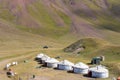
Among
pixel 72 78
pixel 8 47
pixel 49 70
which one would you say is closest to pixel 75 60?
pixel 49 70

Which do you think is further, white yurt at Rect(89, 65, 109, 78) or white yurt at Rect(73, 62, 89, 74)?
white yurt at Rect(73, 62, 89, 74)

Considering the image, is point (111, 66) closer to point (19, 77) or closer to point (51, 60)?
point (51, 60)

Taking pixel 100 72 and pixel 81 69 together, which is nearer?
pixel 100 72

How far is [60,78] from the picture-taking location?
90375 mm

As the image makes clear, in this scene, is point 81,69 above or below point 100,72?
above

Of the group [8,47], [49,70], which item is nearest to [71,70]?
[49,70]

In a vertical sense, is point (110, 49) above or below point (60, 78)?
above

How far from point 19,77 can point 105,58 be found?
37.8 m

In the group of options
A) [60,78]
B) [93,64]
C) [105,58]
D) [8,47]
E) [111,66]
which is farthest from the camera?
[8,47]

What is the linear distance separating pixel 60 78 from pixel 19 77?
11547mm

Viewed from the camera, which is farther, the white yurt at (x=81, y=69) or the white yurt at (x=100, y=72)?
the white yurt at (x=81, y=69)

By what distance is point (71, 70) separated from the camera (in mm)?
100625

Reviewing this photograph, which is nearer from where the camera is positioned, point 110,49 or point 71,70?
point 71,70

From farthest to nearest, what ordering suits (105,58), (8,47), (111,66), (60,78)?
(8,47) → (105,58) → (111,66) → (60,78)
